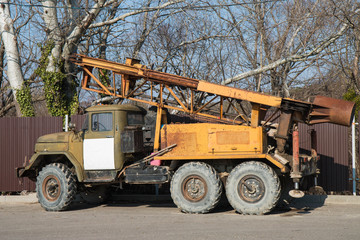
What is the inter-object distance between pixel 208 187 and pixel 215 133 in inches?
49.0

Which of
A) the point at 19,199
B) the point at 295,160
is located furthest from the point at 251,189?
the point at 19,199

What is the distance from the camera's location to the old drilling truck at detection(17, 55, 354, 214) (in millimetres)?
10438

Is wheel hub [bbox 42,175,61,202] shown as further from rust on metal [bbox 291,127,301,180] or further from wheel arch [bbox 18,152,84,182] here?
rust on metal [bbox 291,127,301,180]

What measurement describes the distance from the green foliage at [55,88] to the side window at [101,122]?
19.4 feet

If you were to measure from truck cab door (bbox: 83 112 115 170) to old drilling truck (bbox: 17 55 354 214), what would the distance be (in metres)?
0.03

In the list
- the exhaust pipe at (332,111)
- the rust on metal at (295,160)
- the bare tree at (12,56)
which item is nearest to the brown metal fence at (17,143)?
the bare tree at (12,56)

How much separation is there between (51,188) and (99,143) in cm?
173

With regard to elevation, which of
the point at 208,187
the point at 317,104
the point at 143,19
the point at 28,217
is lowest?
the point at 28,217

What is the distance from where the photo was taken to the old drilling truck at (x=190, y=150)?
10.4 metres

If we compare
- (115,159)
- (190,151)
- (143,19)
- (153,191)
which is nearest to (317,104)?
(190,151)

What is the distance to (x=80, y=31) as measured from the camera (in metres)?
17.2

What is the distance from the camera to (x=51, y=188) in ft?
39.5

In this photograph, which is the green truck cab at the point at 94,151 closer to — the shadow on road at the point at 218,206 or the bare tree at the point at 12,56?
the shadow on road at the point at 218,206

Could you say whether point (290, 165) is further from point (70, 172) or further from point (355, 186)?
point (70, 172)
